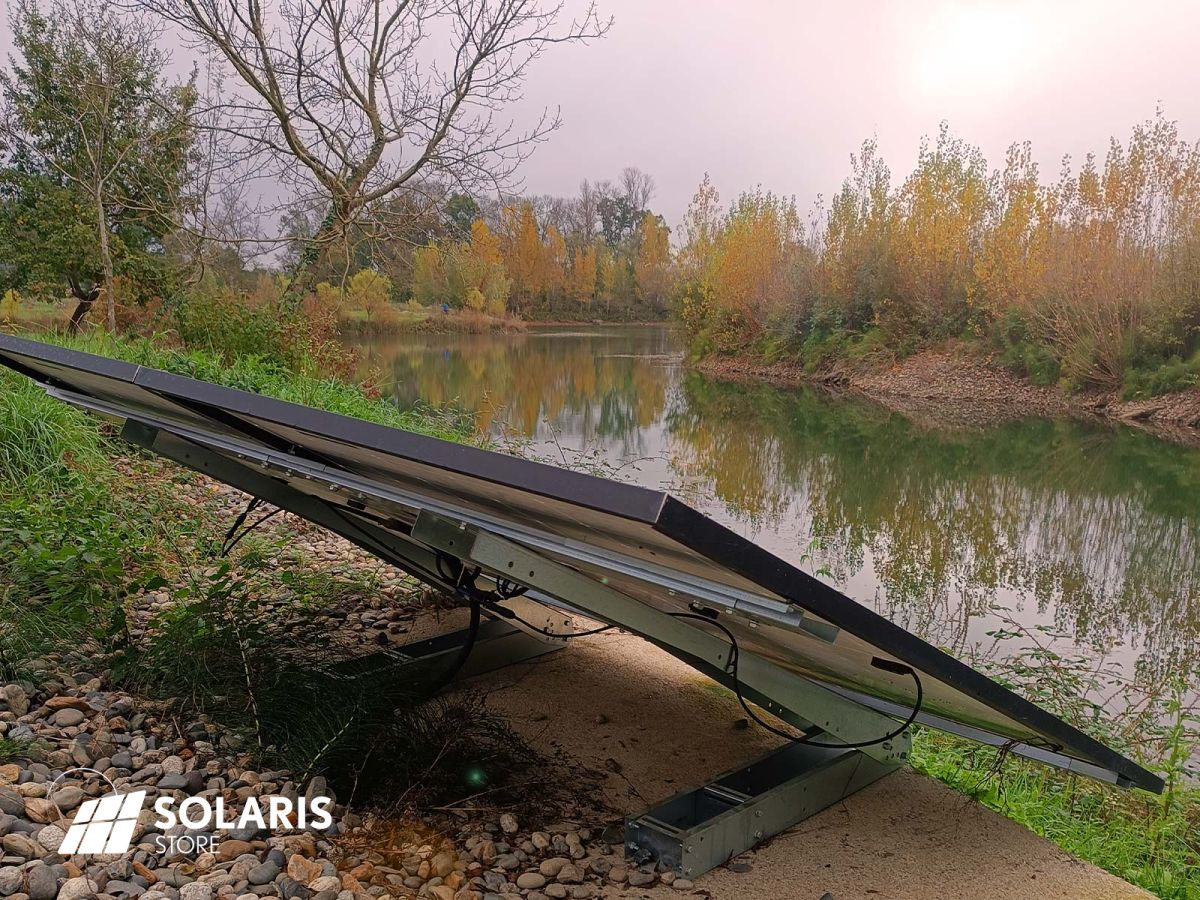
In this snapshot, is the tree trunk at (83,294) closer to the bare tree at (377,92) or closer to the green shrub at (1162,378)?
the bare tree at (377,92)

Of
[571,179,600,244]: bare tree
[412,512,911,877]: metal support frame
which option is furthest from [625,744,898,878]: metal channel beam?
[571,179,600,244]: bare tree

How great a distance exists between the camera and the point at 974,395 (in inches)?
790

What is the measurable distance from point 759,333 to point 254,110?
61.2 feet

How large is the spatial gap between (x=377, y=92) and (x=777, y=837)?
1108 cm

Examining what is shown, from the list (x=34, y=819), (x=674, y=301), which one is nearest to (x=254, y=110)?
(x=34, y=819)

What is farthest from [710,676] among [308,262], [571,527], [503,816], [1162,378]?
[1162,378]

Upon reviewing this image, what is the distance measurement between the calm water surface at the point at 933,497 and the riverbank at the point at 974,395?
879 mm

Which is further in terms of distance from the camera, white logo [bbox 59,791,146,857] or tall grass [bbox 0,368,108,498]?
tall grass [bbox 0,368,108,498]

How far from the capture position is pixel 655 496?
1226 mm

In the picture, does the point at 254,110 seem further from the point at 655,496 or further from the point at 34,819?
the point at 655,496

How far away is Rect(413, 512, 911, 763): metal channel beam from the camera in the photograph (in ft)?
6.05

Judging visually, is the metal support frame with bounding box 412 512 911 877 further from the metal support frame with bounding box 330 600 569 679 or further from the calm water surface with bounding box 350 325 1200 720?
the calm water surface with bounding box 350 325 1200 720

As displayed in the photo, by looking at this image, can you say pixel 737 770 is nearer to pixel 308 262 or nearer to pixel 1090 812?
pixel 1090 812

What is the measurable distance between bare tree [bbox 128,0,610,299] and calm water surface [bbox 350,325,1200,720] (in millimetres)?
2447
